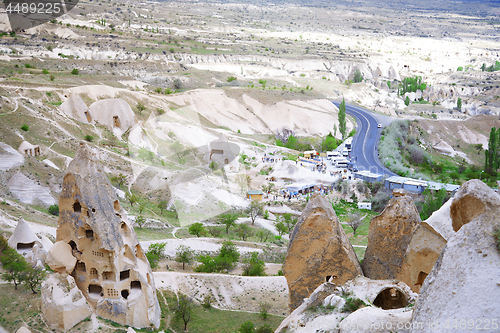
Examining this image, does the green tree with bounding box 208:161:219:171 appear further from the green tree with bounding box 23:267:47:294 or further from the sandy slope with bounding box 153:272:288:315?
the green tree with bounding box 23:267:47:294

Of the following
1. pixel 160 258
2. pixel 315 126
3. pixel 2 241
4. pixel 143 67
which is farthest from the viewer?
pixel 143 67

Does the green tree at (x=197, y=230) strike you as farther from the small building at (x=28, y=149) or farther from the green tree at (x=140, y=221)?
the small building at (x=28, y=149)

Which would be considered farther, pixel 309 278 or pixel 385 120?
pixel 385 120

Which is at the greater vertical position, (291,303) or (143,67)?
(291,303)

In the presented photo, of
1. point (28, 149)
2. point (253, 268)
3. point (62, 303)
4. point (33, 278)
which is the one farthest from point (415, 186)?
point (62, 303)

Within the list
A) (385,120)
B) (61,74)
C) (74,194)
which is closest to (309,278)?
(74,194)

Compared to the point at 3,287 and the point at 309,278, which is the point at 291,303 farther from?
the point at 3,287

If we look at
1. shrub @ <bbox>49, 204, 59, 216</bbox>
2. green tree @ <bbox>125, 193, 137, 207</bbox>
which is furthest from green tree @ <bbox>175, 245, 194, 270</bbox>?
shrub @ <bbox>49, 204, 59, 216</bbox>
